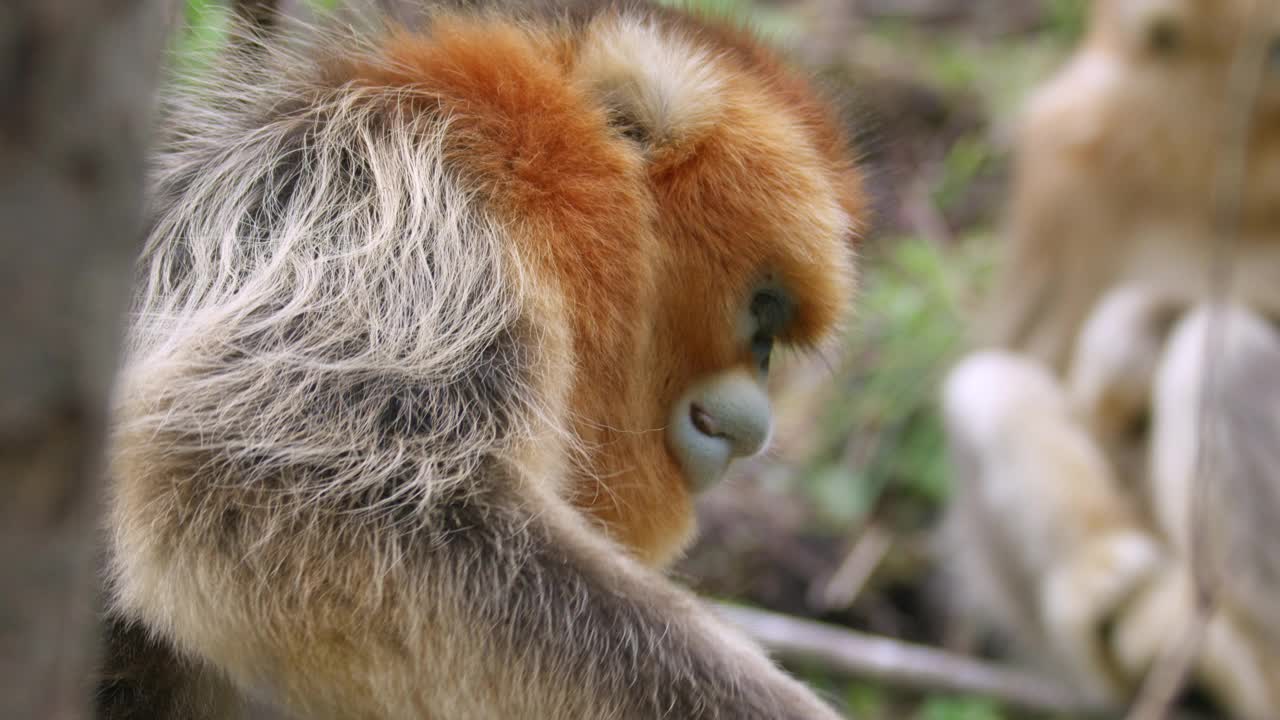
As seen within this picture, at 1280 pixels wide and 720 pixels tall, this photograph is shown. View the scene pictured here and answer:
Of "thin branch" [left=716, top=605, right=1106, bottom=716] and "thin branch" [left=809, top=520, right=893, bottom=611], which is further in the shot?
"thin branch" [left=809, top=520, right=893, bottom=611]

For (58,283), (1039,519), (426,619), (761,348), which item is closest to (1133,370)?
(1039,519)

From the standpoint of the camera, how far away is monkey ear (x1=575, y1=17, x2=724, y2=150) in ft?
6.28

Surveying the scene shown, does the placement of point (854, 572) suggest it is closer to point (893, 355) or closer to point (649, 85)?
point (893, 355)

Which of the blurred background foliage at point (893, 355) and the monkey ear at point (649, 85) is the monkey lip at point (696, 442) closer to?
the monkey ear at point (649, 85)

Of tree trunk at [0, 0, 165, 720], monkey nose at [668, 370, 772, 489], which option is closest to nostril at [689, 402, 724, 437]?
monkey nose at [668, 370, 772, 489]

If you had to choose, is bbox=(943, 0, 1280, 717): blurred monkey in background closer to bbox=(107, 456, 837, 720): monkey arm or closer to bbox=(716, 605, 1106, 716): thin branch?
bbox=(716, 605, 1106, 716): thin branch

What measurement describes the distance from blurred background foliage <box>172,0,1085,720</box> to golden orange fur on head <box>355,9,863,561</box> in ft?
1.79

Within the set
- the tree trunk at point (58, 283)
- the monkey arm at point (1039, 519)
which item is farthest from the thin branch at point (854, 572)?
the tree trunk at point (58, 283)

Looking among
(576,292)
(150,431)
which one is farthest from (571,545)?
(150,431)

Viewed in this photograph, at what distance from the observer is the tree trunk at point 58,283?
64 centimetres

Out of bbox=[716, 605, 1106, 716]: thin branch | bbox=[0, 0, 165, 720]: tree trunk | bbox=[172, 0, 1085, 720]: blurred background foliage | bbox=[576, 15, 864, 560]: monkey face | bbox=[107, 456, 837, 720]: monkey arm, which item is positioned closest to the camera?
bbox=[0, 0, 165, 720]: tree trunk

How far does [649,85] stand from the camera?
1.91 m

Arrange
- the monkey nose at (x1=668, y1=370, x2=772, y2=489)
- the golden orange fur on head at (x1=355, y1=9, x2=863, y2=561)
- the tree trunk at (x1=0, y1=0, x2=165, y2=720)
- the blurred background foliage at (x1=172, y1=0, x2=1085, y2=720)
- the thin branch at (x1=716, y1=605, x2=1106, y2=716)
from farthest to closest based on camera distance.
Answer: the blurred background foliage at (x1=172, y1=0, x2=1085, y2=720) → the thin branch at (x1=716, y1=605, x2=1106, y2=716) → the monkey nose at (x1=668, y1=370, x2=772, y2=489) → the golden orange fur on head at (x1=355, y1=9, x2=863, y2=561) → the tree trunk at (x1=0, y1=0, x2=165, y2=720)

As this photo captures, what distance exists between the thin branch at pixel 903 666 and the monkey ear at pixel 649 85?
2.49m
